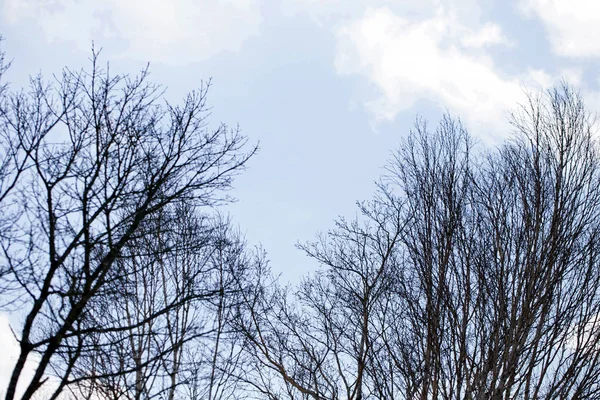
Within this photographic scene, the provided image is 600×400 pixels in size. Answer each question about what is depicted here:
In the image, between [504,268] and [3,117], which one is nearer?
[3,117]

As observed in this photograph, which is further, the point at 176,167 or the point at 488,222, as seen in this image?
the point at 488,222

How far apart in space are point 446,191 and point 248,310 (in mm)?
4406

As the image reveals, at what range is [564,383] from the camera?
8922 millimetres

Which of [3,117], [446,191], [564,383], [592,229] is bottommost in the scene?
[564,383]

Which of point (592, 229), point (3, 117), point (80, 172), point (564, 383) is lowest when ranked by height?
point (564, 383)

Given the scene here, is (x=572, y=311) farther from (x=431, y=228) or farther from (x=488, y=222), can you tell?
(x=431, y=228)

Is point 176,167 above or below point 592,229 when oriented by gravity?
below

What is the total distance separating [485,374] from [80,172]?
19.3ft

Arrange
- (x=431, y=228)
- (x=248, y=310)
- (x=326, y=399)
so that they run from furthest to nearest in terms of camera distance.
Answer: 1. (x=248, y=310)
2. (x=326, y=399)
3. (x=431, y=228)

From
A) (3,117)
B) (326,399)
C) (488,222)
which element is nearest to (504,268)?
(488,222)

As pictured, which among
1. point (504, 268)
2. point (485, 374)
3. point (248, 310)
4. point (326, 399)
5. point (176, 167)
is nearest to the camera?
point (176, 167)

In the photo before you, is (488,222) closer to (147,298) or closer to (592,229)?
(592,229)

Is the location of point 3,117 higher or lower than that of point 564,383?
higher

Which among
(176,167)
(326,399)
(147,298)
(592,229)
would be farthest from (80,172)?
(592,229)
